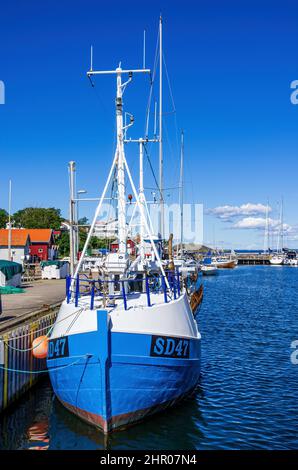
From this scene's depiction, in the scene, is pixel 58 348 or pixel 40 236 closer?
pixel 58 348

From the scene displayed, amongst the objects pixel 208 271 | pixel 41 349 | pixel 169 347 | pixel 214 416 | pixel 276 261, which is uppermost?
pixel 169 347

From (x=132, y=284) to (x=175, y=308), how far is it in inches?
109

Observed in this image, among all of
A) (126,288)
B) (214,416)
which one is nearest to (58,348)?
(126,288)

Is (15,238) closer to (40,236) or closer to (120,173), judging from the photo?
(40,236)

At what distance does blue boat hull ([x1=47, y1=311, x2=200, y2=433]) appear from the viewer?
12.3m

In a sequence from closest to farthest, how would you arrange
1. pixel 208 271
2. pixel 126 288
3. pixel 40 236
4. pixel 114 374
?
pixel 114 374 → pixel 126 288 → pixel 40 236 → pixel 208 271

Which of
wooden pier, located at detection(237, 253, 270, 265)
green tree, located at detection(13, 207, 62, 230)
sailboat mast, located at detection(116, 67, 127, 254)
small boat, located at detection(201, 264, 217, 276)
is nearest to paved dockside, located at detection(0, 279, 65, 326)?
sailboat mast, located at detection(116, 67, 127, 254)

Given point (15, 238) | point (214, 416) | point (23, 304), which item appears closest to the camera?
point (214, 416)

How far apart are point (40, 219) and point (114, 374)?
9766 centimetres

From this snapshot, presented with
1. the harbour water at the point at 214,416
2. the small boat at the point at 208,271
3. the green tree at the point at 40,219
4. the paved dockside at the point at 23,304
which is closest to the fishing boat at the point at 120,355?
the harbour water at the point at 214,416

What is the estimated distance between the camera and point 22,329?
16.2m

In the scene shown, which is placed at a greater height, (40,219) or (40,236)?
(40,219)

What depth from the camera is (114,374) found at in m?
12.3
